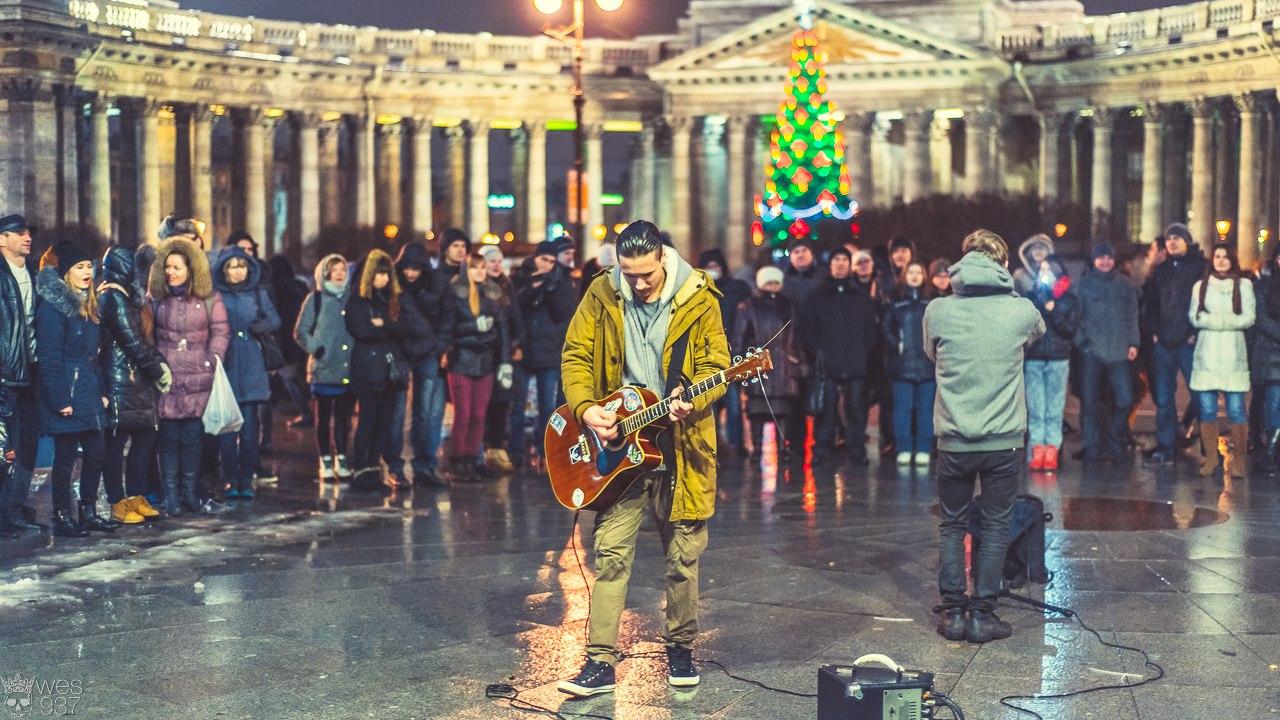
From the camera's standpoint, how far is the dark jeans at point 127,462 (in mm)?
15398

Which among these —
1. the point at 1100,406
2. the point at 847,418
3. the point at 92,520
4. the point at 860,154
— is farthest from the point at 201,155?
the point at 92,520

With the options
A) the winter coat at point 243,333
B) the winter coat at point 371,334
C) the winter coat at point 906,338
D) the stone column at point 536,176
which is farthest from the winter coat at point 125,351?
the stone column at point 536,176

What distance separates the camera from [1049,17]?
79.4 metres

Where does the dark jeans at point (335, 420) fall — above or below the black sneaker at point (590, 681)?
above

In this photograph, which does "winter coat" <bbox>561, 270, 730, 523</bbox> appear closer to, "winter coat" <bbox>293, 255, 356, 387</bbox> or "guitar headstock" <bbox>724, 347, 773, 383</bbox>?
"guitar headstock" <bbox>724, 347, 773, 383</bbox>

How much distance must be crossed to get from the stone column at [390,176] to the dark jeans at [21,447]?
59375 millimetres

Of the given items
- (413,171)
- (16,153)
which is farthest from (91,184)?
(413,171)

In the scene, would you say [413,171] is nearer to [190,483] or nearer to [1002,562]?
[190,483]

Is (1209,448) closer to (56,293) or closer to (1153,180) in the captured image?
(56,293)

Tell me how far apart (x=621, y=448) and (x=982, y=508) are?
2755 mm

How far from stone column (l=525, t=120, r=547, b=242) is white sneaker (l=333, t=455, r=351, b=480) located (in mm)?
55300

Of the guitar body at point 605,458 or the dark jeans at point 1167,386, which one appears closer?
the guitar body at point 605,458

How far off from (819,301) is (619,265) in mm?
10842

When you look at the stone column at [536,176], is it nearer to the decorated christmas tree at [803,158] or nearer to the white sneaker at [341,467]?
the decorated christmas tree at [803,158]
